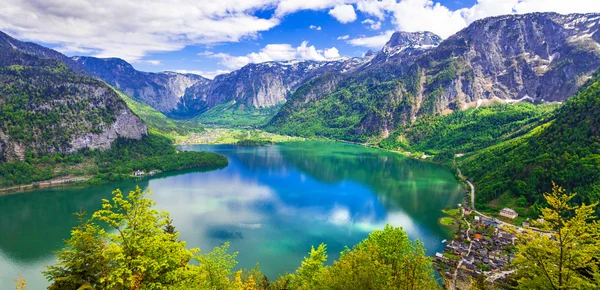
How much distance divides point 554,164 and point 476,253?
3671 centimetres

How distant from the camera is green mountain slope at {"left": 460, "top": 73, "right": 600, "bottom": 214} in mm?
60656

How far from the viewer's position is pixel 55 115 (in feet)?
377

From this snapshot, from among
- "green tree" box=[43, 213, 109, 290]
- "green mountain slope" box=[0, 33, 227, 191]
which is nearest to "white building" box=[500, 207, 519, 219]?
"green tree" box=[43, 213, 109, 290]

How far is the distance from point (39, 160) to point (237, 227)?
81.7 metres

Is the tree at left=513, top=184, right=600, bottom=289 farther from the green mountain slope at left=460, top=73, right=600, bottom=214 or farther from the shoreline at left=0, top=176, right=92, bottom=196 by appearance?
the shoreline at left=0, top=176, right=92, bottom=196

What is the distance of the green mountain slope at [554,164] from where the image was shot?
60656 mm

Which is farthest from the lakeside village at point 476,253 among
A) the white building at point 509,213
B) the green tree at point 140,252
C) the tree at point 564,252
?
the green tree at point 140,252

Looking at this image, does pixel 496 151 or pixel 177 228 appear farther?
pixel 496 151

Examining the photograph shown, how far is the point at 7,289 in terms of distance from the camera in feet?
125

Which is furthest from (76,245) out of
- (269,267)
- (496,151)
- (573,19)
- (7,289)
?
(573,19)

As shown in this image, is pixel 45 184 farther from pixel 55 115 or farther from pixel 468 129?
pixel 468 129

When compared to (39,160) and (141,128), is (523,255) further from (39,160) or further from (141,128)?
(141,128)

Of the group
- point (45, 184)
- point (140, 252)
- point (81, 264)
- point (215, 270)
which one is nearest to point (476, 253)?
point (215, 270)

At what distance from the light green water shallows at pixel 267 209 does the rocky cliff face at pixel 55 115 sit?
94.2ft
